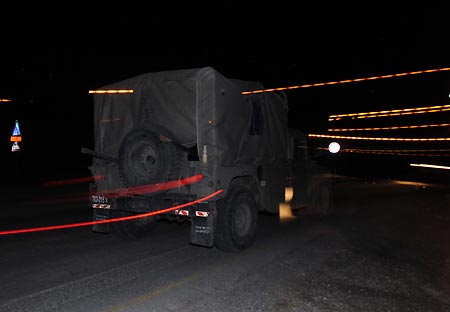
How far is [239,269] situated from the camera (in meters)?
5.73

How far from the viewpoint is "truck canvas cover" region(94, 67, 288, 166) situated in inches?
254

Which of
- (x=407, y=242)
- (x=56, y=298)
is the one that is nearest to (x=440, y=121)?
(x=407, y=242)

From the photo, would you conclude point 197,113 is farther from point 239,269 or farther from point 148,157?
point 239,269

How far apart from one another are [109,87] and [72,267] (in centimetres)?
349

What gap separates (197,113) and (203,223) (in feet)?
6.04

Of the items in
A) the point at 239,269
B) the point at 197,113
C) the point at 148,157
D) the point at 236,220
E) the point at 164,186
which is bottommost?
the point at 239,269

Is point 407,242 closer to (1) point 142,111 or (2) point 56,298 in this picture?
(1) point 142,111

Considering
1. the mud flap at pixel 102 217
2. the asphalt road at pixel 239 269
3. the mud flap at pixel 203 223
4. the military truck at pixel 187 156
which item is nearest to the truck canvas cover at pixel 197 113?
the military truck at pixel 187 156

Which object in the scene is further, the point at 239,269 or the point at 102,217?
the point at 102,217

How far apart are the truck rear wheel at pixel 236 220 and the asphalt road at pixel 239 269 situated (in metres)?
0.21

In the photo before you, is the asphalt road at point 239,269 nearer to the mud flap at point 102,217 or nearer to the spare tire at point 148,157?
the mud flap at point 102,217

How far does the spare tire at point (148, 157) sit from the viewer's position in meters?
6.33

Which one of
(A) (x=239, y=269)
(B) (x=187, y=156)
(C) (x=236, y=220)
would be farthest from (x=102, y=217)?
(A) (x=239, y=269)

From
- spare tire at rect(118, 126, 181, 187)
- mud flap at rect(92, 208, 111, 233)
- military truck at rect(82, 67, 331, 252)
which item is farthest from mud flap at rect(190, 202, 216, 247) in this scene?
mud flap at rect(92, 208, 111, 233)
